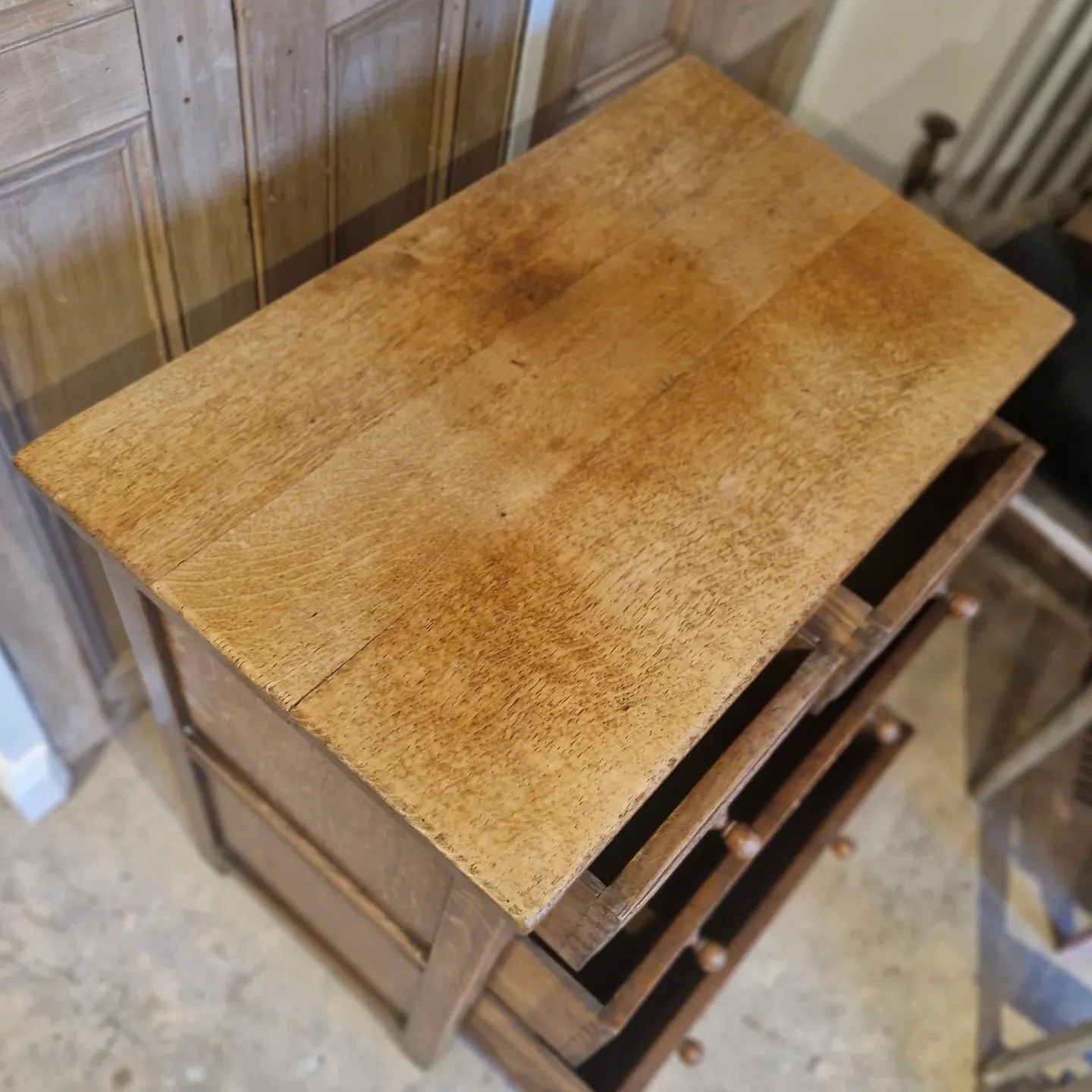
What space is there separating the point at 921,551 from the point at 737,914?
1.36 feet

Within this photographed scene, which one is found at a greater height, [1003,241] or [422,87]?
[422,87]

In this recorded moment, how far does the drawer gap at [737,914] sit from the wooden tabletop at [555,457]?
1.52ft

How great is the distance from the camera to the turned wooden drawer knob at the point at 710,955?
0.92 metres

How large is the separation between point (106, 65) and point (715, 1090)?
118 cm

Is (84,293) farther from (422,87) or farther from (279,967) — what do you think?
(279,967)

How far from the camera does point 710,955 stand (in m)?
0.92

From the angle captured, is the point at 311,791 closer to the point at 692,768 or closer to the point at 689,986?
the point at 692,768

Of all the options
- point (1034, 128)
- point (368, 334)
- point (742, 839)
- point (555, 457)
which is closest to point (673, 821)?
point (742, 839)

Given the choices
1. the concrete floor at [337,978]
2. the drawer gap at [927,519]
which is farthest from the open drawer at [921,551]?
the concrete floor at [337,978]

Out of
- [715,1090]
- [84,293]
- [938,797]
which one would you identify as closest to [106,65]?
[84,293]

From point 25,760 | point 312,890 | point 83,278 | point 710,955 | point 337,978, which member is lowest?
point 337,978

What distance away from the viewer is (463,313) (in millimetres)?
790

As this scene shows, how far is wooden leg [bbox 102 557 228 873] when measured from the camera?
0.73 metres

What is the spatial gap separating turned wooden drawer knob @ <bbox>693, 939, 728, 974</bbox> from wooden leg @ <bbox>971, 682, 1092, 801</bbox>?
546 mm
